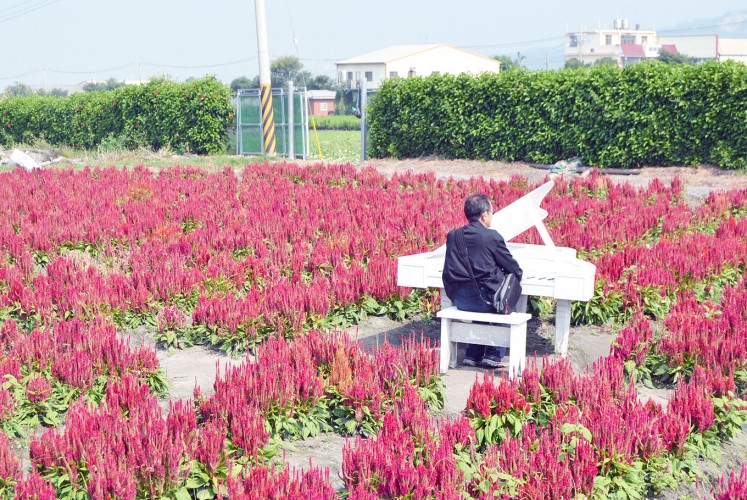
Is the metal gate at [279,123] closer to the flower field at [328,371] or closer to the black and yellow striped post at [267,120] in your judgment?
the black and yellow striped post at [267,120]

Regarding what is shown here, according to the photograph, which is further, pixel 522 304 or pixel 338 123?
pixel 338 123

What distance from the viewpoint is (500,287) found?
707cm

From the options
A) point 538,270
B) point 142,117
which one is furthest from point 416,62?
point 538,270

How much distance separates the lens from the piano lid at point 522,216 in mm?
7645

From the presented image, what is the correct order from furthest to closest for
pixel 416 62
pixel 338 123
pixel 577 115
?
pixel 416 62 → pixel 338 123 → pixel 577 115

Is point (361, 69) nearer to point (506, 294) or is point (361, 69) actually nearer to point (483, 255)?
point (483, 255)

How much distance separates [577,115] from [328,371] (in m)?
18.1

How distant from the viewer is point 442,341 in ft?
23.6

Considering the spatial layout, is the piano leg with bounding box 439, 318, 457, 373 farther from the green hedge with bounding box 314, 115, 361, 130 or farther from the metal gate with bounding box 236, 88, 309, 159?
the green hedge with bounding box 314, 115, 361, 130

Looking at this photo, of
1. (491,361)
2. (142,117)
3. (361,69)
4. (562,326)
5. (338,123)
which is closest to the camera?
(491,361)

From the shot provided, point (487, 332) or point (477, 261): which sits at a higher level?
point (477, 261)

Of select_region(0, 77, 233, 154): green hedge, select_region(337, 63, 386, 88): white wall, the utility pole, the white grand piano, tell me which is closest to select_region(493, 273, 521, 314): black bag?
the white grand piano

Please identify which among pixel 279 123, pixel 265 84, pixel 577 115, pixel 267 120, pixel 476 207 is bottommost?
pixel 476 207

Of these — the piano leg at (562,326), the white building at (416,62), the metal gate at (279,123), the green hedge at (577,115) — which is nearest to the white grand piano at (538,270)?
the piano leg at (562,326)
